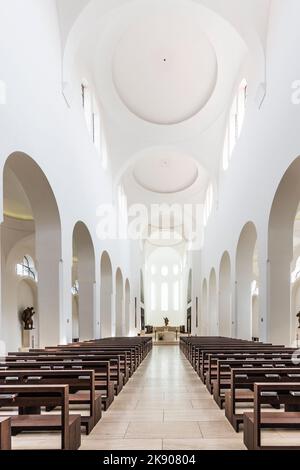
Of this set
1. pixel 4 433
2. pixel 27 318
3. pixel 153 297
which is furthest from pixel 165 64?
pixel 153 297

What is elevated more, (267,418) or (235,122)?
(235,122)

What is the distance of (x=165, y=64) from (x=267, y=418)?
1450 centimetres

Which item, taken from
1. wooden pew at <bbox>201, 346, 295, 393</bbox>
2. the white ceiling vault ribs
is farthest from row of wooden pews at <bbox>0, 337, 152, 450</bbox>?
the white ceiling vault ribs

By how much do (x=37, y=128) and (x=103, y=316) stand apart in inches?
431

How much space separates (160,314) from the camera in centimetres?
4153

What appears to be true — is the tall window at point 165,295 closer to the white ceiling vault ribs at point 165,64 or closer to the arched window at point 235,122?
the white ceiling vault ribs at point 165,64

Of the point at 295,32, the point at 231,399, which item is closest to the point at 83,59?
the point at 295,32

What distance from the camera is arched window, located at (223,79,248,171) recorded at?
50.0 feet

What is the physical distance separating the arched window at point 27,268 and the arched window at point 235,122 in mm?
10052

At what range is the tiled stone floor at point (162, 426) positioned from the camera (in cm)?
448

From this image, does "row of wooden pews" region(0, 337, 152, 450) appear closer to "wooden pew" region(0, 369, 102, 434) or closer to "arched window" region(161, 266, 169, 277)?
"wooden pew" region(0, 369, 102, 434)

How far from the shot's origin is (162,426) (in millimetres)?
5266

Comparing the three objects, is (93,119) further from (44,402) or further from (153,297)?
(153,297)

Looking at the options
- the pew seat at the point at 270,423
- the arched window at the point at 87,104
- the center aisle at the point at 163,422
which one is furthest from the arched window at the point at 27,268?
the pew seat at the point at 270,423
